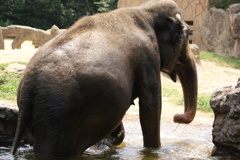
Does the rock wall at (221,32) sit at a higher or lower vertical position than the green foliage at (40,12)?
higher

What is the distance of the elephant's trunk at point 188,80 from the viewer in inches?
249

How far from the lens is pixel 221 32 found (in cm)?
2230

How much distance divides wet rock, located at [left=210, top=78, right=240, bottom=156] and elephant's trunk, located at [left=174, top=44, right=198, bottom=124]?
3.33 feet

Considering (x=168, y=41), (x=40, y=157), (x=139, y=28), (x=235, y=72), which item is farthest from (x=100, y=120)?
(x=235, y=72)

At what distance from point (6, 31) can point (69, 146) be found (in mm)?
18380

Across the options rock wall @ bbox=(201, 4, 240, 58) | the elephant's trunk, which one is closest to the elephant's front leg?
the elephant's trunk

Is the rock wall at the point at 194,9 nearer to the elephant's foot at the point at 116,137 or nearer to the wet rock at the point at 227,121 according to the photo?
the elephant's foot at the point at 116,137

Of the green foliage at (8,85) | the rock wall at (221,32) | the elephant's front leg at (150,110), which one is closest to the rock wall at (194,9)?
the rock wall at (221,32)

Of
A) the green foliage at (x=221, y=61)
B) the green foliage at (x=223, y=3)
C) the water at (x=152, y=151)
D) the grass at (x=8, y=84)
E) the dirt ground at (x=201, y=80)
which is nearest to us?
the water at (x=152, y=151)

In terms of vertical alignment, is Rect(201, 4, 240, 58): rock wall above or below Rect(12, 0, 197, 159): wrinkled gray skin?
below

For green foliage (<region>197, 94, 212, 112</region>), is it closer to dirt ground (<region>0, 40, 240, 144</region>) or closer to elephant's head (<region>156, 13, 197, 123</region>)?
dirt ground (<region>0, 40, 240, 144</region>)

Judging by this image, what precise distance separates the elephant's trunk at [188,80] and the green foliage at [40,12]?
26042 millimetres

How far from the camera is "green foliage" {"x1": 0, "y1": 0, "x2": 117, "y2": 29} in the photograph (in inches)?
1243

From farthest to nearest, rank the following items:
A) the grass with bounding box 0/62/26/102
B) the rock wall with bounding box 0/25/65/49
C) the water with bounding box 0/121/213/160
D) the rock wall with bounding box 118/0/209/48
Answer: the rock wall with bounding box 118/0/209/48, the rock wall with bounding box 0/25/65/49, the grass with bounding box 0/62/26/102, the water with bounding box 0/121/213/160
